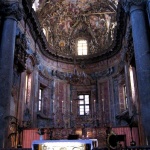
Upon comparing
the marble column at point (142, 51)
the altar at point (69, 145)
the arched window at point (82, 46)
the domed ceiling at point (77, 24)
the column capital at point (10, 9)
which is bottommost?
the altar at point (69, 145)

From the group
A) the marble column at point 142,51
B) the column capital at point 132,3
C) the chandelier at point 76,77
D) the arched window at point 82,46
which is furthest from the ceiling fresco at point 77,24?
the marble column at point 142,51

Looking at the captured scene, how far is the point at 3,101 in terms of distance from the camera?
404 inches

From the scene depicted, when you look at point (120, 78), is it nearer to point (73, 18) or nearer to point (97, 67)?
point (97, 67)

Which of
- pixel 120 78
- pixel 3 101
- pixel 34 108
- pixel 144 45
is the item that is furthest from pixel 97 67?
pixel 3 101

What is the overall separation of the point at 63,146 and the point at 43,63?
544 inches

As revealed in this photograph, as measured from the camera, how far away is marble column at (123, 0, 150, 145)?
9961mm

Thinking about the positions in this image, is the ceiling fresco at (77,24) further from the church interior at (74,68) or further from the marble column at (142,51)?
the marble column at (142,51)

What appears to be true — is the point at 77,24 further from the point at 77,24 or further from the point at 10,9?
the point at 10,9

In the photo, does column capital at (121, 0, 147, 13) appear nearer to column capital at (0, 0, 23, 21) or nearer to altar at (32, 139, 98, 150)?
column capital at (0, 0, 23, 21)

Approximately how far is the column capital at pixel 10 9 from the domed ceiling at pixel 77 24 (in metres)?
8.61

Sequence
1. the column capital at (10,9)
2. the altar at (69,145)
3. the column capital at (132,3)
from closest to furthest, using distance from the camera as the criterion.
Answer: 1. the altar at (69,145)
2. the column capital at (132,3)
3. the column capital at (10,9)

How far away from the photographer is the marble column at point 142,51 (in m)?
9.96

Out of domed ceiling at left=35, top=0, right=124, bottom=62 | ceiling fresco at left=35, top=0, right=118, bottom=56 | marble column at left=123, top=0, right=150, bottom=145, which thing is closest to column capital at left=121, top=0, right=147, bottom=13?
marble column at left=123, top=0, right=150, bottom=145

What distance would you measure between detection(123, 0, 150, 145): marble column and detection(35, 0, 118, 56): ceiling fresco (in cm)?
953
